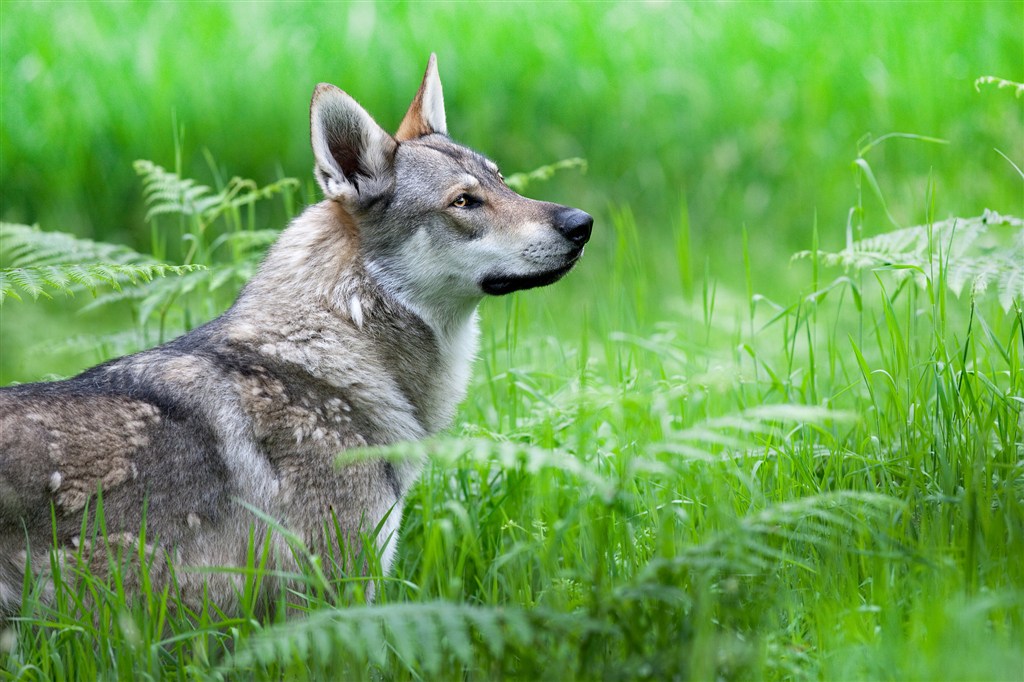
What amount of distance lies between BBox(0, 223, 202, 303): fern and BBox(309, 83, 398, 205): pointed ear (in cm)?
70

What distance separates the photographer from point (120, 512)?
3.62 m

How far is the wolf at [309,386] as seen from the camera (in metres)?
3.59

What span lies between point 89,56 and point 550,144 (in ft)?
13.6

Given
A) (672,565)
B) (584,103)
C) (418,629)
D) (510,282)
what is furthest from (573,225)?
(584,103)

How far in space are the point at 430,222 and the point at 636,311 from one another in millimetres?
2341

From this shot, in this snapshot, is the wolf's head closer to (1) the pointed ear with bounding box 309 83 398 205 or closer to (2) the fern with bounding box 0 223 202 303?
(1) the pointed ear with bounding box 309 83 398 205

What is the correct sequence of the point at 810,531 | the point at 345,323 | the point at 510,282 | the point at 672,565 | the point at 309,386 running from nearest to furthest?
the point at 672,565 < the point at 810,531 < the point at 309,386 < the point at 345,323 < the point at 510,282

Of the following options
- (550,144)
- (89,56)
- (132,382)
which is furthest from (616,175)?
(132,382)

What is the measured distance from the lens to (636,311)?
260 inches

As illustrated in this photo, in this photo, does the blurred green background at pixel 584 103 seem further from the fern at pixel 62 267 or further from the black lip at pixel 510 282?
the black lip at pixel 510 282

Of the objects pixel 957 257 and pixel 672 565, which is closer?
pixel 672 565

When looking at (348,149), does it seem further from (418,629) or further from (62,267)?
(418,629)

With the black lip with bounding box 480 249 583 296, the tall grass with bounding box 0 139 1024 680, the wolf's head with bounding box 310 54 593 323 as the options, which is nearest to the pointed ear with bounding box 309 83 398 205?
the wolf's head with bounding box 310 54 593 323

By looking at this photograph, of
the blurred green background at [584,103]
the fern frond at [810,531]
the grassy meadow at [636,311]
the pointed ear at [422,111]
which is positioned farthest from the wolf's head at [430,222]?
the blurred green background at [584,103]
